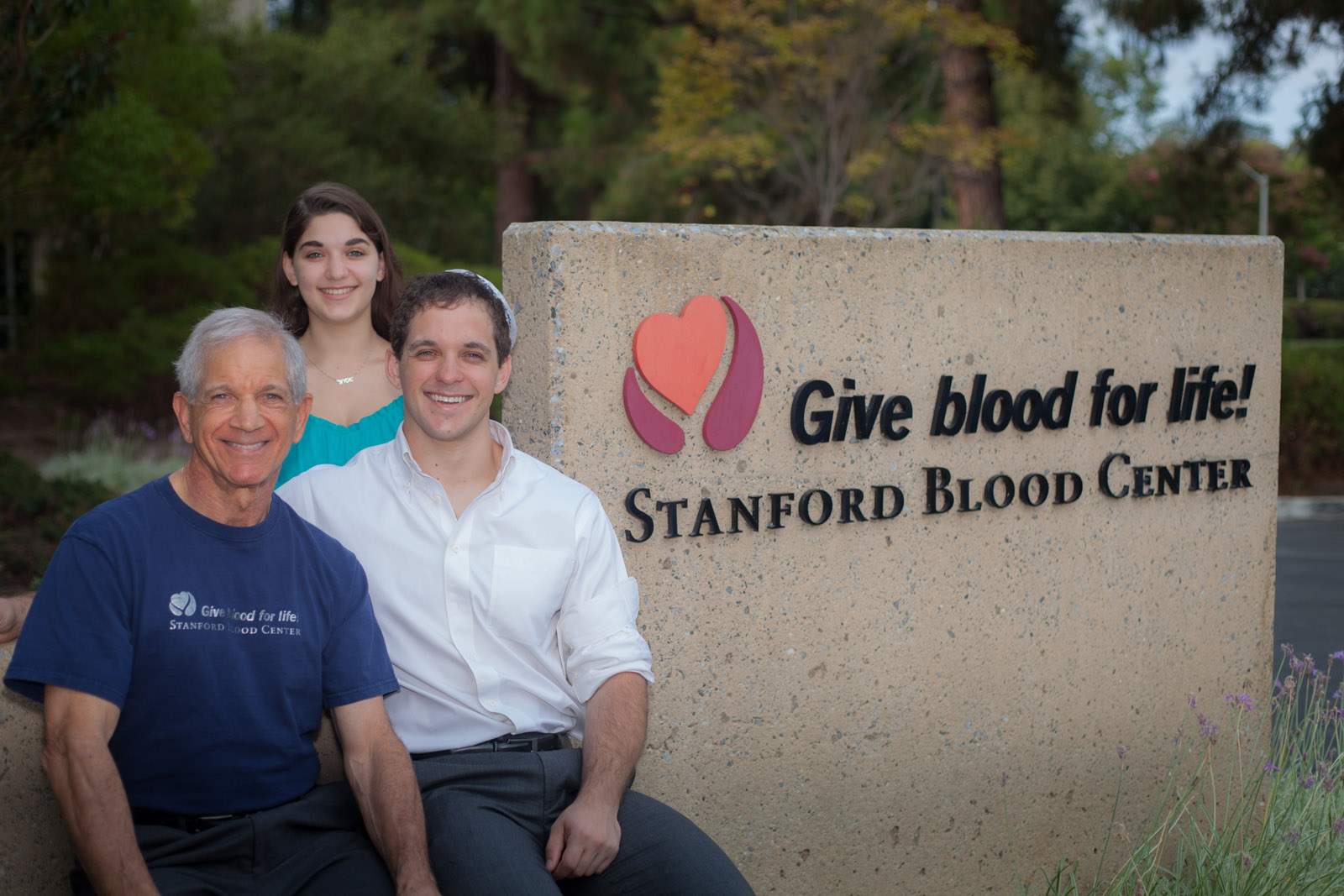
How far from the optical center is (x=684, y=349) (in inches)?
129

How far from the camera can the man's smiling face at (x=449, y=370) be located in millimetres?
2713

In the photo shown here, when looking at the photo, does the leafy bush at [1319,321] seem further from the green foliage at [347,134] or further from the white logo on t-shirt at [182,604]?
the white logo on t-shirt at [182,604]

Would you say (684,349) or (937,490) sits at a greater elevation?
(684,349)

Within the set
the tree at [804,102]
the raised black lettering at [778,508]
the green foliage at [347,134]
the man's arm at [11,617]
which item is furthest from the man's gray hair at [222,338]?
the tree at [804,102]

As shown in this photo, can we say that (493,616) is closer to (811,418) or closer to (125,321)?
(811,418)

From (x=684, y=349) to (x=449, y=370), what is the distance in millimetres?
785

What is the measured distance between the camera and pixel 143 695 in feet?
7.57

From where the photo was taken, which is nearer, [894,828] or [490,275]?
[894,828]

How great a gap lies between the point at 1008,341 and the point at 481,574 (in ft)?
6.42

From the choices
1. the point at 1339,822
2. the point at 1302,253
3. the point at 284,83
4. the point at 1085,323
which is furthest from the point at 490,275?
the point at 1302,253

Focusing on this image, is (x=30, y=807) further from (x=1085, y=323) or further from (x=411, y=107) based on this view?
(x=411, y=107)

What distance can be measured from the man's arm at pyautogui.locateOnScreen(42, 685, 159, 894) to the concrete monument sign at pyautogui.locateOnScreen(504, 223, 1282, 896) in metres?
1.30

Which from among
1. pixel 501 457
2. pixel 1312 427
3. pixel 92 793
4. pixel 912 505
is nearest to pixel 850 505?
pixel 912 505

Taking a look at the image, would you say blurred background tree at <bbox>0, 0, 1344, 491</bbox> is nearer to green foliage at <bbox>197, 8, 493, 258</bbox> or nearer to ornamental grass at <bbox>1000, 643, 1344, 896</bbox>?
green foliage at <bbox>197, 8, 493, 258</bbox>
